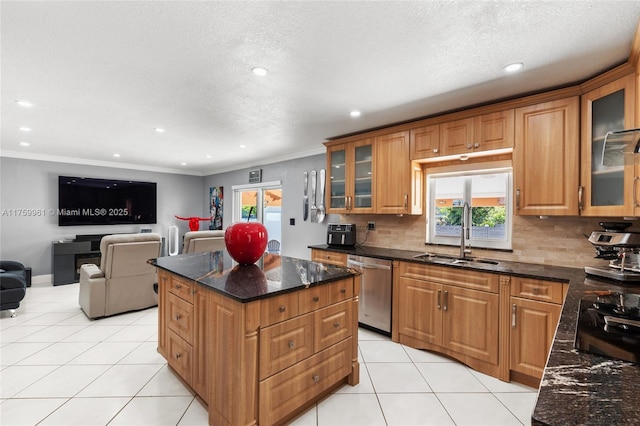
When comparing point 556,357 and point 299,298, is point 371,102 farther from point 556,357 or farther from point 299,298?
point 556,357

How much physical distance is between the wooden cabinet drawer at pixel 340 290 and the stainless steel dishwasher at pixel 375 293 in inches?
32.8

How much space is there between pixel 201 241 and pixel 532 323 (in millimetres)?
3604

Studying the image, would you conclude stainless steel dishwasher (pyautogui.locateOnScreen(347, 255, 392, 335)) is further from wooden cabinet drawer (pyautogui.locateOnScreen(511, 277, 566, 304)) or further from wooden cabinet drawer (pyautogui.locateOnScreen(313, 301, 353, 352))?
wooden cabinet drawer (pyautogui.locateOnScreen(511, 277, 566, 304))

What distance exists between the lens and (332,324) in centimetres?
205

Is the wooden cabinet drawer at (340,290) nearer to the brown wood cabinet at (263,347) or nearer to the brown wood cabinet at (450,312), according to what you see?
the brown wood cabinet at (263,347)

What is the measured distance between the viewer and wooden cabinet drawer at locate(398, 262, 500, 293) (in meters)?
2.43

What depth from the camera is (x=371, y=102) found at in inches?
108

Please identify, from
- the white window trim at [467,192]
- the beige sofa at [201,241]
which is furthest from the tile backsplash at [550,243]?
the beige sofa at [201,241]

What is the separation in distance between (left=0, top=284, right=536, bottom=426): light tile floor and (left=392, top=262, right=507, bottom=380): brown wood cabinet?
128 millimetres

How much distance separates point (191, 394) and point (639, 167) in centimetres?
335

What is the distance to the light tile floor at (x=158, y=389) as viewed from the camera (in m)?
1.90

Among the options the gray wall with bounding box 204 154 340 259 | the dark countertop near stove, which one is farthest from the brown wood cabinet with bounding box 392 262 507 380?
the gray wall with bounding box 204 154 340 259

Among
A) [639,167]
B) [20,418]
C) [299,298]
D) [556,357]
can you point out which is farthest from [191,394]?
[639,167]

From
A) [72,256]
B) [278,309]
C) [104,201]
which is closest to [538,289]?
[278,309]
